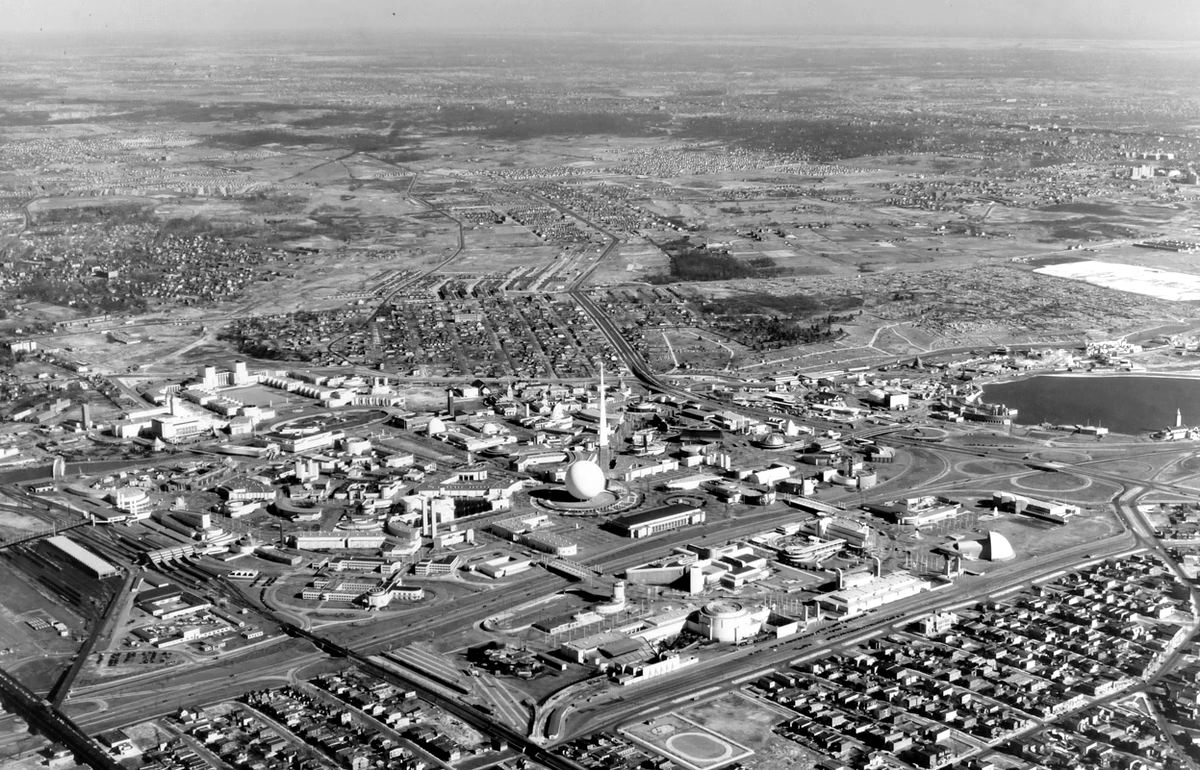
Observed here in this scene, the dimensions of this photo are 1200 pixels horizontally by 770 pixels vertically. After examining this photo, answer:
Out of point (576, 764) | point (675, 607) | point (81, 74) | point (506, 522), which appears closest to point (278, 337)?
point (506, 522)

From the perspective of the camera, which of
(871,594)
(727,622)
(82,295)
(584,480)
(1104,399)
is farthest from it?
(82,295)

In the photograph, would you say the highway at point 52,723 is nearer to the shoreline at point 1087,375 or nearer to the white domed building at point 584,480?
the white domed building at point 584,480

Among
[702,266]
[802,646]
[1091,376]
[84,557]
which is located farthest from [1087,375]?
[84,557]

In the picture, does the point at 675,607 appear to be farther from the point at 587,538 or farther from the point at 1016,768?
the point at 1016,768

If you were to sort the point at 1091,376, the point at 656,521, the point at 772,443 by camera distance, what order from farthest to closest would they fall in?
the point at 1091,376 < the point at 772,443 < the point at 656,521

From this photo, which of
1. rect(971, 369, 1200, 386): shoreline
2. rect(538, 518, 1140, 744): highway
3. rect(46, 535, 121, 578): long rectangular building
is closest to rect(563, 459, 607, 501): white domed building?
rect(538, 518, 1140, 744): highway

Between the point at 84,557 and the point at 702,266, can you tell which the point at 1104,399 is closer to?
the point at 702,266

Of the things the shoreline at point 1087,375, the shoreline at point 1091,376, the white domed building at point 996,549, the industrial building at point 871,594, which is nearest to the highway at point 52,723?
the industrial building at point 871,594
